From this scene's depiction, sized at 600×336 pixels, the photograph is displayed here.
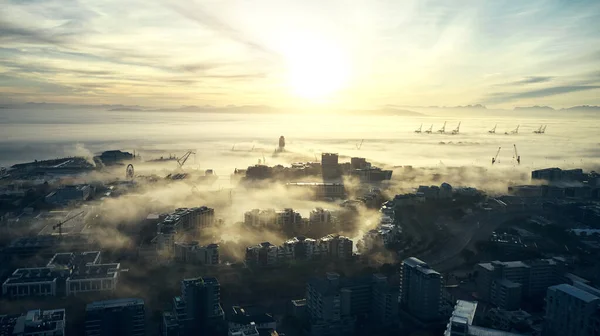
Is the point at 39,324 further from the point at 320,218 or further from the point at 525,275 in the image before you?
the point at 525,275

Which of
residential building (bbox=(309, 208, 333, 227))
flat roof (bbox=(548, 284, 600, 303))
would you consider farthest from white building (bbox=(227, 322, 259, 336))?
residential building (bbox=(309, 208, 333, 227))

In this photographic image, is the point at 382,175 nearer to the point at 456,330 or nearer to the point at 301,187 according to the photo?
the point at 301,187

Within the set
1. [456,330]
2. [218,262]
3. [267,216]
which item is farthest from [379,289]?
[267,216]

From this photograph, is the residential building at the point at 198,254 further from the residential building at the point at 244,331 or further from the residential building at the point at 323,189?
the residential building at the point at 323,189

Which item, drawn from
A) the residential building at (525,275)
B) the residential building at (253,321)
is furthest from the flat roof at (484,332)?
the residential building at (253,321)

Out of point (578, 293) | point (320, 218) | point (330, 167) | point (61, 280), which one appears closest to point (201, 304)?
point (61, 280)

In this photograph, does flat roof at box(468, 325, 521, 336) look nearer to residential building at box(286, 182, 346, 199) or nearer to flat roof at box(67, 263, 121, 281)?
flat roof at box(67, 263, 121, 281)
